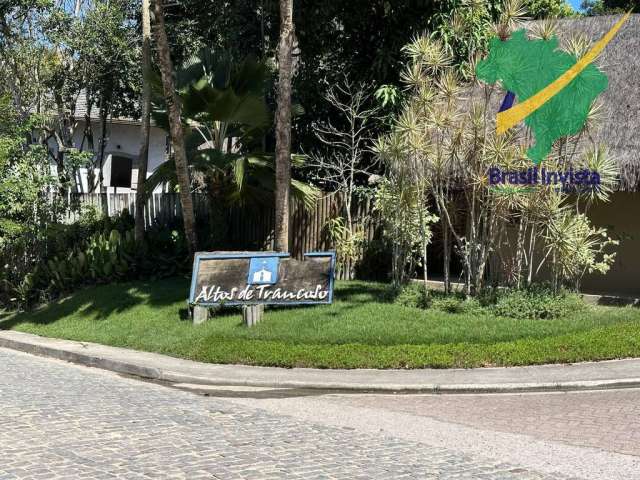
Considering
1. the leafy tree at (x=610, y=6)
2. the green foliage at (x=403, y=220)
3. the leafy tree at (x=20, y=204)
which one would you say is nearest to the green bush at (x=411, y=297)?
the green foliage at (x=403, y=220)

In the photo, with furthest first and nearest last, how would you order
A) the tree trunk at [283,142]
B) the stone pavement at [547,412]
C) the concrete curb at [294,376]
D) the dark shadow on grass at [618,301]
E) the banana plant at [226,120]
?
the banana plant at [226,120] < the tree trunk at [283,142] < the dark shadow on grass at [618,301] < the concrete curb at [294,376] < the stone pavement at [547,412]

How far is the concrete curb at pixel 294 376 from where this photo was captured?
10477mm

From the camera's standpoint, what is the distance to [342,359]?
12.1 metres

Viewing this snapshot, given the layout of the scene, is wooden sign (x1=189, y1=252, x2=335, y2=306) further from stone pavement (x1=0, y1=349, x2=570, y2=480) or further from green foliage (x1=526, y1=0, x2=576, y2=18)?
green foliage (x1=526, y1=0, x2=576, y2=18)

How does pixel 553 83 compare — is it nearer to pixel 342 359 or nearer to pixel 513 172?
pixel 513 172

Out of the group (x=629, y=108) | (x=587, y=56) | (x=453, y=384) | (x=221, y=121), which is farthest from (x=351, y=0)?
(x=453, y=384)

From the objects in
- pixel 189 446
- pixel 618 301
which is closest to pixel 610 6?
pixel 618 301

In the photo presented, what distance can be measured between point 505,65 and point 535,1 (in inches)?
589

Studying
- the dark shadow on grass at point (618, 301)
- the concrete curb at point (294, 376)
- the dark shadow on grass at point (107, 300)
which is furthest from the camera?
the dark shadow on grass at point (107, 300)

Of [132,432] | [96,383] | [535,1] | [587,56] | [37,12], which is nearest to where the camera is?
[132,432]

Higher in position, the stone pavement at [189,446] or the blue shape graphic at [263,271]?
the blue shape graphic at [263,271]

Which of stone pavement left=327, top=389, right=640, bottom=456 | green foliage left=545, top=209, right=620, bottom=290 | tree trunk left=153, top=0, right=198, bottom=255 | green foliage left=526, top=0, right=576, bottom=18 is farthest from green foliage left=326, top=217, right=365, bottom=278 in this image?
green foliage left=526, top=0, right=576, bottom=18

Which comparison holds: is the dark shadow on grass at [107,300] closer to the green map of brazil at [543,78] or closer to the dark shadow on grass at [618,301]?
the green map of brazil at [543,78]

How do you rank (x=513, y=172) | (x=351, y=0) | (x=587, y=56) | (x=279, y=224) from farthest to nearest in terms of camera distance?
(x=351, y=0) < (x=587, y=56) < (x=279, y=224) < (x=513, y=172)
